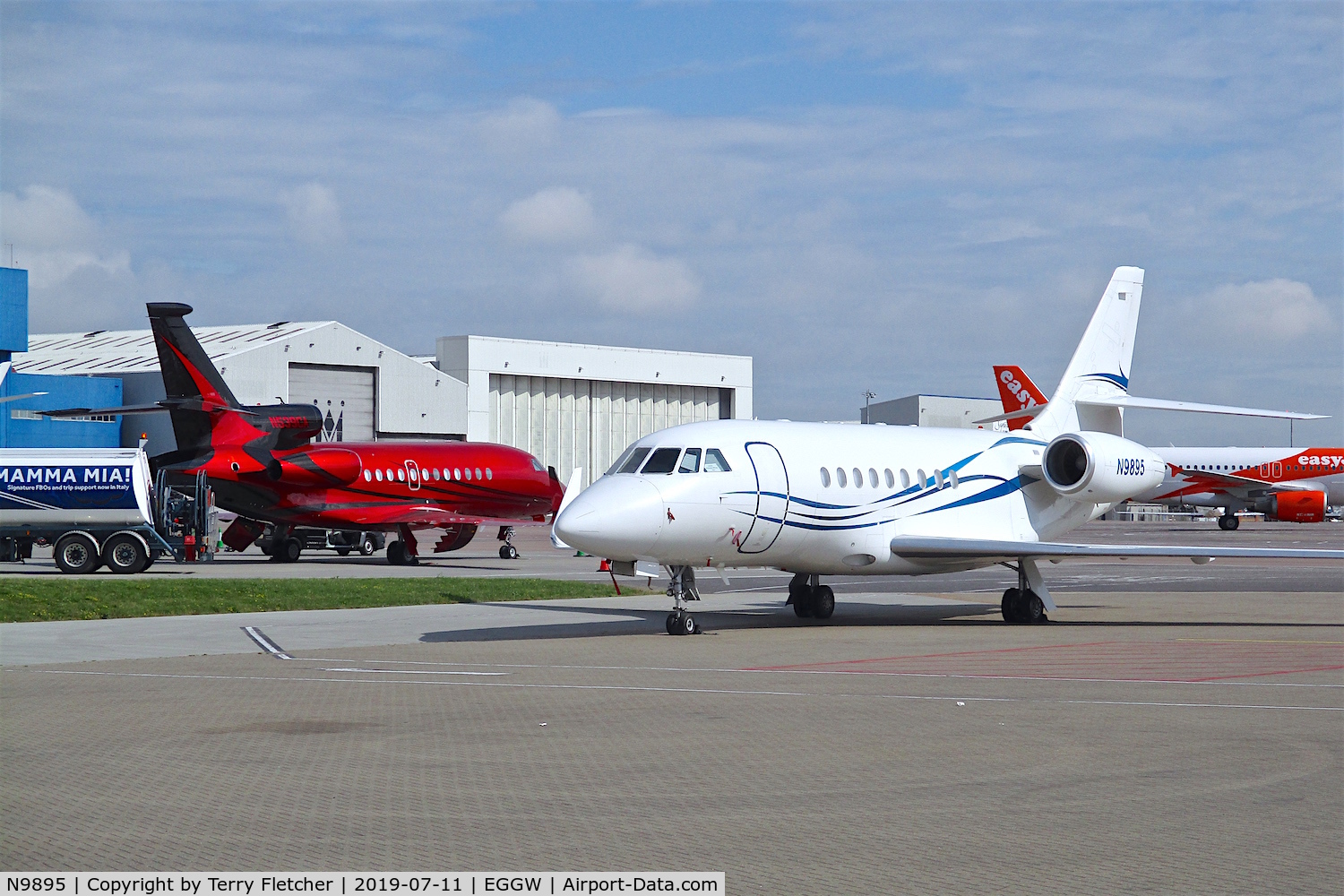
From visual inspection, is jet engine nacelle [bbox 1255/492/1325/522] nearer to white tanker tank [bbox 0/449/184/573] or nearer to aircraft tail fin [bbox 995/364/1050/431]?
aircraft tail fin [bbox 995/364/1050/431]

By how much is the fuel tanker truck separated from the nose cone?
18669 millimetres

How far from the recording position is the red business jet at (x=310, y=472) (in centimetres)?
3812

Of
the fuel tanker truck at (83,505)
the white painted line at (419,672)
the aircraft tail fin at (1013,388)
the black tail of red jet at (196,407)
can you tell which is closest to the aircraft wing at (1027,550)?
the white painted line at (419,672)

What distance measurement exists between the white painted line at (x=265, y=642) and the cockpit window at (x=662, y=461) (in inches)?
212

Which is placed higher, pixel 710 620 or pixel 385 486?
pixel 385 486

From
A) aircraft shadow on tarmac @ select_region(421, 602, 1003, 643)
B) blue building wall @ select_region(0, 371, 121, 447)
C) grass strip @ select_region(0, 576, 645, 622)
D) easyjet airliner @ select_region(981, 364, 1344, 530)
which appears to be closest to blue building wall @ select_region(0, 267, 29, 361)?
blue building wall @ select_region(0, 371, 121, 447)

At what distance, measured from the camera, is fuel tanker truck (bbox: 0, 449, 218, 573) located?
33.4m

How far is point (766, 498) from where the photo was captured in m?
20.4

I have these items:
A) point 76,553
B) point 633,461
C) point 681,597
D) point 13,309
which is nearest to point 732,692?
point 681,597

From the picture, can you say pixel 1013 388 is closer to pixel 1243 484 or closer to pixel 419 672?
pixel 1243 484

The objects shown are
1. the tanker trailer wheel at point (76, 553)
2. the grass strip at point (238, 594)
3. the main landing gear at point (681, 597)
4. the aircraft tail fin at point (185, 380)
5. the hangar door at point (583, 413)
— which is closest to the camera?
the main landing gear at point (681, 597)

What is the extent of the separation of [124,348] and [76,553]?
2097 inches

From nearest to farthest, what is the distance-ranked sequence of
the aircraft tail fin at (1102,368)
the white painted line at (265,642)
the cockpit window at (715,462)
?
1. the white painted line at (265,642)
2. the cockpit window at (715,462)
3. the aircraft tail fin at (1102,368)

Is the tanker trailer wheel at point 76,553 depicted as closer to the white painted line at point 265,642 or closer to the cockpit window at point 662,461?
the white painted line at point 265,642
